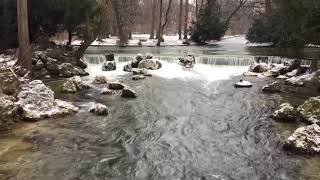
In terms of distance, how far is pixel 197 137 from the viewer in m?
11.2

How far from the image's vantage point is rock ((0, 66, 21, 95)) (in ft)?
43.8

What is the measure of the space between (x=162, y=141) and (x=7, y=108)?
463 centimetres

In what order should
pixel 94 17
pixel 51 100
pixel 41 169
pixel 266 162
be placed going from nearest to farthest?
pixel 41 169 < pixel 266 162 < pixel 51 100 < pixel 94 17

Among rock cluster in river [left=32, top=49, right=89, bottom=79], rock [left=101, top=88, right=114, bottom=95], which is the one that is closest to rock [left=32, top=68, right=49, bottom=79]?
rock cluster in river [left=32, top=49, right=89, bottom=79]

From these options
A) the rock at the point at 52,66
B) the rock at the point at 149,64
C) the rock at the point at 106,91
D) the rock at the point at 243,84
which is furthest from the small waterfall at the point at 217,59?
the rock at the point at 106,91

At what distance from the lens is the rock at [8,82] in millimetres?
13363

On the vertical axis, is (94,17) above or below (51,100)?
above

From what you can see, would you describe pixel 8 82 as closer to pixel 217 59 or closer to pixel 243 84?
pixel 243 84

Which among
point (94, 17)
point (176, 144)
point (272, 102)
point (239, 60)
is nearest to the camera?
point (176, 144)

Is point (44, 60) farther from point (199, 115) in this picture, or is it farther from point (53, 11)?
point (199, 115)

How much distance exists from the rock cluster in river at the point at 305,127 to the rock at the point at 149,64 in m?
11.1

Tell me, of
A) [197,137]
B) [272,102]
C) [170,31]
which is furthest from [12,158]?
[170,31]

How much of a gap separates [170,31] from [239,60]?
43214 mm

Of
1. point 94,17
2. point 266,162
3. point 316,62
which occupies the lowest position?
point 266,162
